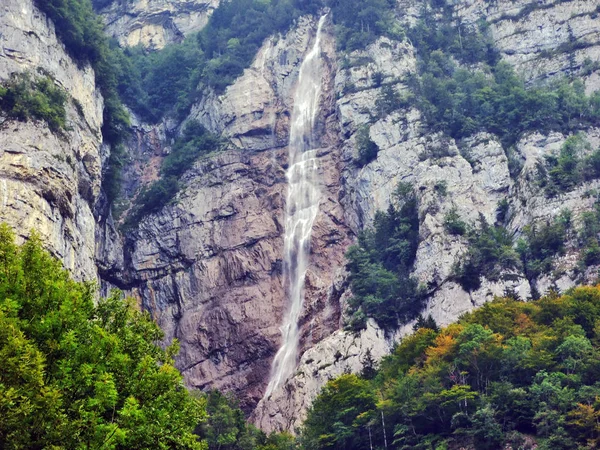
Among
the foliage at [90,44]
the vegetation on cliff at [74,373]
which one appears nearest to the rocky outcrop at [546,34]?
the foliage at [90,44]

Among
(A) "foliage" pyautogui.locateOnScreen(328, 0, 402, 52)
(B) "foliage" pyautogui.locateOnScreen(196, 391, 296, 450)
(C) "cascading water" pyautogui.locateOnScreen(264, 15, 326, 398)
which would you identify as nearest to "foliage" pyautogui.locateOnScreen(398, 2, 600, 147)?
(A) "foliage" pyautogui.locateOnScreen(328, 0, 402, 52)

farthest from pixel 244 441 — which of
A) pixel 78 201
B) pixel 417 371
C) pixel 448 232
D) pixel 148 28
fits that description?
pixel 148 28

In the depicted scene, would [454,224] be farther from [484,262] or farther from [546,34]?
[546,34]

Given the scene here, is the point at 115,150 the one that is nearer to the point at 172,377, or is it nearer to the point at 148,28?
the point at 148,28

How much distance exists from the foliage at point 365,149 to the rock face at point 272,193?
29.9 inches

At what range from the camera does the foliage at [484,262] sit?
60500 millimetres

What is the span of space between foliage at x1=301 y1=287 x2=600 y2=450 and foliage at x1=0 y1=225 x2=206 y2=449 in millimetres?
26555

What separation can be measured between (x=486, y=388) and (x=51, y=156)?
99.7ft

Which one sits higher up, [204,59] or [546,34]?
[204,59]

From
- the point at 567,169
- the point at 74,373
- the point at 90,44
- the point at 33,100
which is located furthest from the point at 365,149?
the point at 74,373

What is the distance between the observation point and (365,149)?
75.9m

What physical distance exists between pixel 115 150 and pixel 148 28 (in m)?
41.5

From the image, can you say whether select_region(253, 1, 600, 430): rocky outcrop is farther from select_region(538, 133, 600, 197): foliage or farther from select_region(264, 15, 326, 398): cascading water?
select_region(264, 15, 326, 398): cascading water

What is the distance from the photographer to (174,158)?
3219 inches
